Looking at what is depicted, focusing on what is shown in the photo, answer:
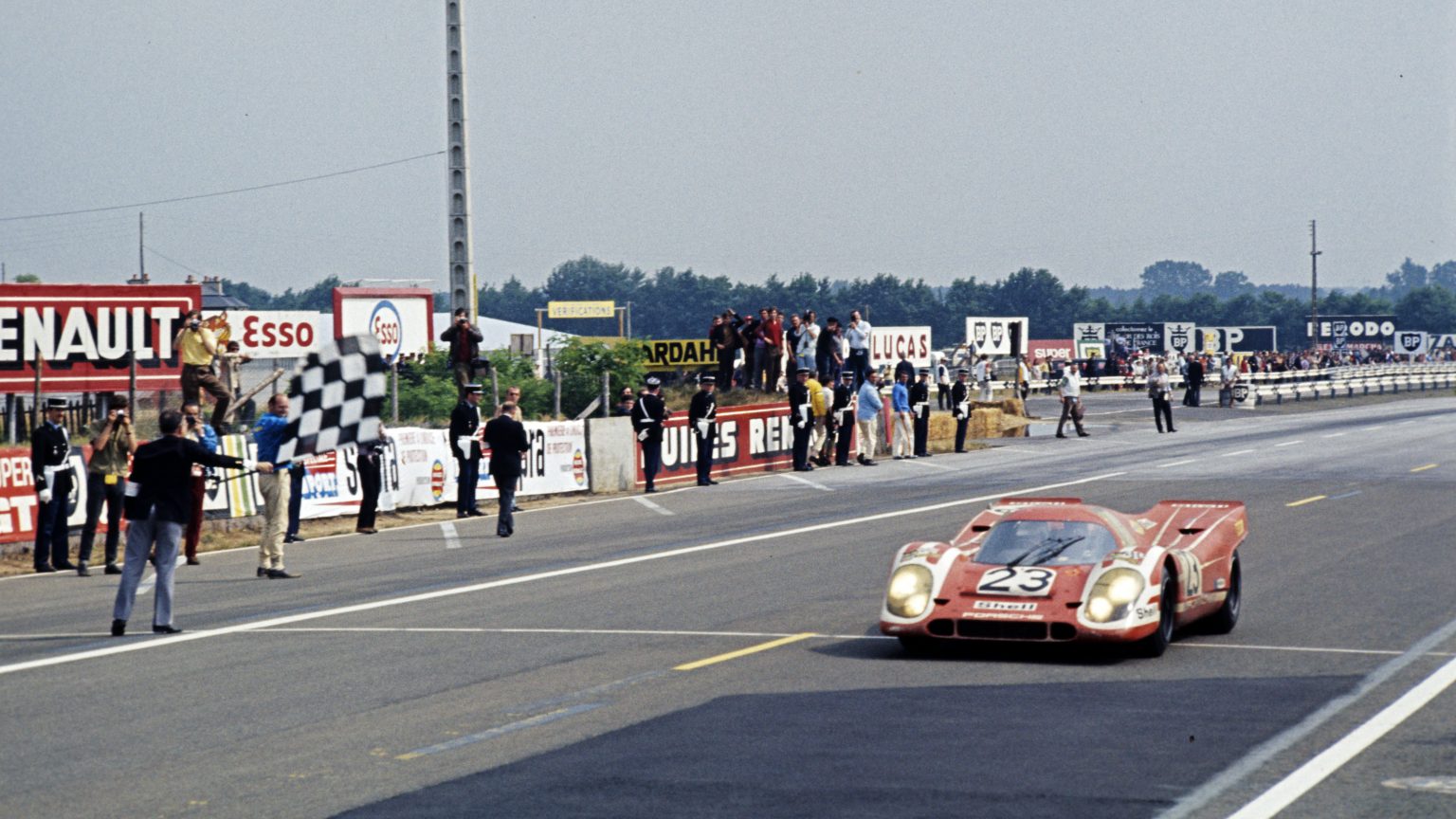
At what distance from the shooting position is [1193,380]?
2211 inches

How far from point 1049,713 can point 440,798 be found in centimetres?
364

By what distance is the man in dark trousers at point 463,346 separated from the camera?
28531 mm

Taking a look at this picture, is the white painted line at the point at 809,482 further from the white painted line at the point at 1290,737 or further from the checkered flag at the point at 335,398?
the white painted line at the point at 1290,737

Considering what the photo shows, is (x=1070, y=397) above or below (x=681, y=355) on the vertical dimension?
below

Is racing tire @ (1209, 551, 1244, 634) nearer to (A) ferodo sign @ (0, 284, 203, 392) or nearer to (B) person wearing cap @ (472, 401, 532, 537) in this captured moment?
(B) person wearing cap @ (472, 401, 532, 537)

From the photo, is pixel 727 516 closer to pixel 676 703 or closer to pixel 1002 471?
pixel 1002 471

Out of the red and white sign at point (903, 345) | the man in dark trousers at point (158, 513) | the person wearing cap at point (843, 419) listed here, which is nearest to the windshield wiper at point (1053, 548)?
the man in dark trousers at point (158, 513)

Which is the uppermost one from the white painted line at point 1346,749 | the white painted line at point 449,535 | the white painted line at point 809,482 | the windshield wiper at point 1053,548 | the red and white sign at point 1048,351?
the red and white sign at point 1048,351

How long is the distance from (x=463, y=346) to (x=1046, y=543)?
18.1 meters

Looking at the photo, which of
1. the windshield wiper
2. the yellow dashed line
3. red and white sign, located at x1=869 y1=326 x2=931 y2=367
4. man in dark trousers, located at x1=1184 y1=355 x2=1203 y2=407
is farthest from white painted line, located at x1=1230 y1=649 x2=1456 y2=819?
man in dark trousers, located at x1=1184 y1=355 x2=1203 y2=407

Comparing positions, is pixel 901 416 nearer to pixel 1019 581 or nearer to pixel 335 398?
pixel 335 398

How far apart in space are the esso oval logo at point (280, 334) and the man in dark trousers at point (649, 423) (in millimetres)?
30242

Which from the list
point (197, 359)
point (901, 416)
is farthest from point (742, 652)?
point (901, 416)

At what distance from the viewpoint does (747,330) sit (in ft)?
125
